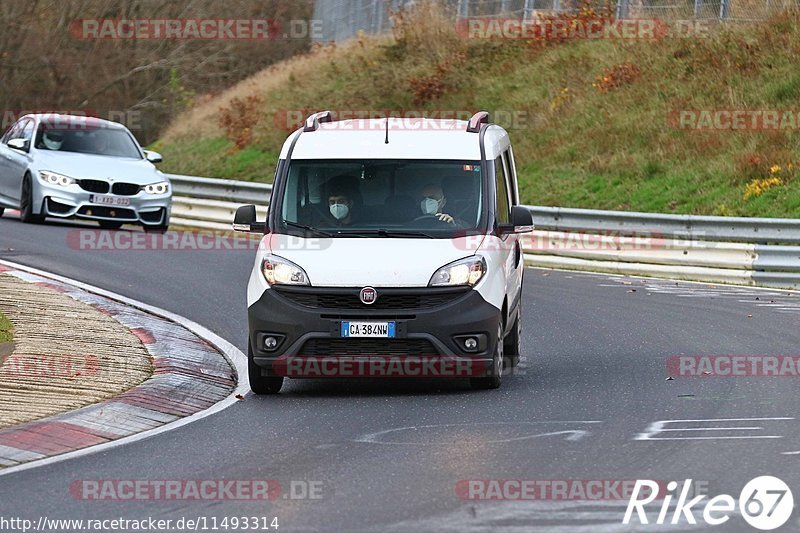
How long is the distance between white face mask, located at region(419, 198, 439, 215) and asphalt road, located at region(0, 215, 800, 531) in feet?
4.57

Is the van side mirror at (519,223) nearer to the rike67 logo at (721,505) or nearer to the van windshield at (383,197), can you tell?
the van windshield at (383,197)

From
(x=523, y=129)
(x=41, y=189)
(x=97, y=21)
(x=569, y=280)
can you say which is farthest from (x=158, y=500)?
(x=97, y=21)

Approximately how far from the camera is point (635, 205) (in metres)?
27.2

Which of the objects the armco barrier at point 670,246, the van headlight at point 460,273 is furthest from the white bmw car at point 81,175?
the van headlight at point 460,273

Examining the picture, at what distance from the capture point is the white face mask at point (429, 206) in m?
12.2

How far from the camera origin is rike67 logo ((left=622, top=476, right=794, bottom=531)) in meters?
7.34

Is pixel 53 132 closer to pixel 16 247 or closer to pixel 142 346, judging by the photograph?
pixel 16 247

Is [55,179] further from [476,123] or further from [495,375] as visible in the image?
[495,375]

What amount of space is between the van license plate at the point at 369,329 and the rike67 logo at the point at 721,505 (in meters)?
3.48

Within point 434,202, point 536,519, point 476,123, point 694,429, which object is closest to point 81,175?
point 476,123

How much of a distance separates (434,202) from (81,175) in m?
13.1

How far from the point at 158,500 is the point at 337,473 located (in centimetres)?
113

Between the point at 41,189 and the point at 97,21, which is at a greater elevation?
the point at 97,21

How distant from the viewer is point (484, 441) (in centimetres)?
963
